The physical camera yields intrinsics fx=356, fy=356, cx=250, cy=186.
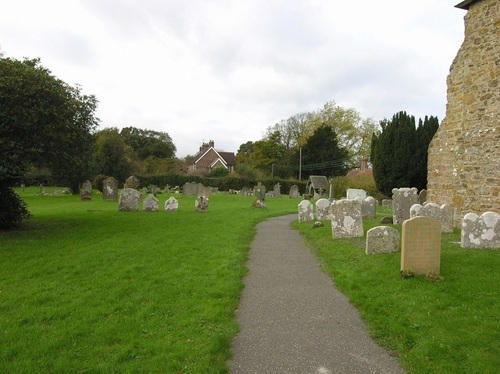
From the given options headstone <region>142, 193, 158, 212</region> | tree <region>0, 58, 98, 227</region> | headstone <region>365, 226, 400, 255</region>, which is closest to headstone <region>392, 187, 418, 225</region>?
headstone <region>365, 226, 400, 255</region>

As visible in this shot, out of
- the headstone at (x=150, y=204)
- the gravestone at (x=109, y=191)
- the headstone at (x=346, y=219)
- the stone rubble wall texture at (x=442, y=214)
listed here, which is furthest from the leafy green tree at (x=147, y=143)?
the stone rubble wall texture at (x=442, y=214)

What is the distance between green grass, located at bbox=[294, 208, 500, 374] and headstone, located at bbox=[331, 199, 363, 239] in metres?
2.27

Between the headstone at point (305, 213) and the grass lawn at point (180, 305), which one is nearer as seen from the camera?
the grass lawn at point (180, 305)

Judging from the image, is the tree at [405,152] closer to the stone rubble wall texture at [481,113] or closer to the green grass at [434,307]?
the stone rubble wall texture at [481,113]

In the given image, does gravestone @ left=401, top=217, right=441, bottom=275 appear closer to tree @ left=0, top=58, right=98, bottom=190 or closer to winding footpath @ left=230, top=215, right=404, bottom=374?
winding footpath @ left=230, top=215, right=404, bottom=374

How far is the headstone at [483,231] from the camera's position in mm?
8094

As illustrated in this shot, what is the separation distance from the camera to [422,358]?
3.79 meters

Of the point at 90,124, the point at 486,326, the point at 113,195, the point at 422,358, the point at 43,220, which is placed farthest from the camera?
the point at 113,195

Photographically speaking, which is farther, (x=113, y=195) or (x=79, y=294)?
(x=113, y=195)

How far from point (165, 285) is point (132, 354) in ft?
7.96

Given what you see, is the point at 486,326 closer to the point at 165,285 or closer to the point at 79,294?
the point at 165,285

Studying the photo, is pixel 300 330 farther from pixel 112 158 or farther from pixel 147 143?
pixel 147 143

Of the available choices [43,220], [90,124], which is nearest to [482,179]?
[90,124]

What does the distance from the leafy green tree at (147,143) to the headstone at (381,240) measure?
198ft
